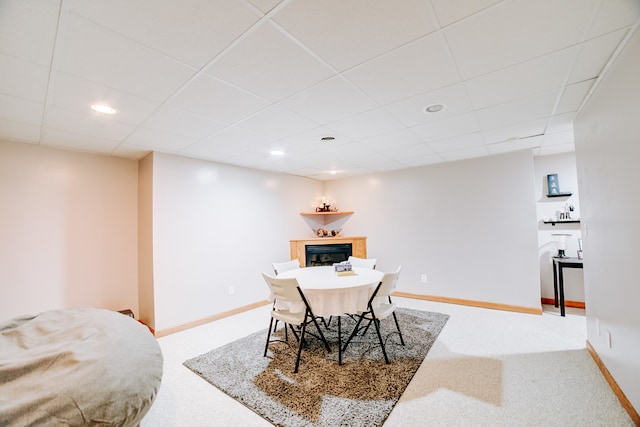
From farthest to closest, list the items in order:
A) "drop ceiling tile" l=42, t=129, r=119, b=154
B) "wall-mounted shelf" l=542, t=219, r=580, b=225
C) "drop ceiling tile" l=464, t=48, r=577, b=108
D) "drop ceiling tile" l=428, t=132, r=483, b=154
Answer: "wall-mounted shelf" l=542, t=219, r=580, b=225 → "drop ceiling tile" l=428, t=132, r=483, b=154 → "drop ceiling tile" l=42, t=129, r=119, b=154 → "drop ceiling tile" l=464, t=48, r=577, b=108

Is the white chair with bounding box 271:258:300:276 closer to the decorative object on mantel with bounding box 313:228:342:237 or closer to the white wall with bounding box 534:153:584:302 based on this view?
the decorative object on mantel with bounding box 313:228:342:237

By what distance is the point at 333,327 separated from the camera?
11.2 ft

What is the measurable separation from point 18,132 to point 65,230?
1165mm

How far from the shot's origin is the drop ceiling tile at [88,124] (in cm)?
223

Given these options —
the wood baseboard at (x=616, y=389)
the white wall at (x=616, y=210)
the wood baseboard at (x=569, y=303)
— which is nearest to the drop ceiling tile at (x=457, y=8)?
the white wall at (x=616, y=210)

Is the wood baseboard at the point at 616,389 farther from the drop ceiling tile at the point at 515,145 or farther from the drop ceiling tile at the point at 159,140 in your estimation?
the drop ceiling tile at the point at 159,140

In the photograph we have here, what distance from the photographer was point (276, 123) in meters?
2.57

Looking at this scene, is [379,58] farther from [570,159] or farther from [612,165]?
[570,159]

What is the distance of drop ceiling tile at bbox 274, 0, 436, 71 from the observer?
1.19 meters

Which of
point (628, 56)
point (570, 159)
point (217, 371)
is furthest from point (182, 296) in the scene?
point (570, 159)

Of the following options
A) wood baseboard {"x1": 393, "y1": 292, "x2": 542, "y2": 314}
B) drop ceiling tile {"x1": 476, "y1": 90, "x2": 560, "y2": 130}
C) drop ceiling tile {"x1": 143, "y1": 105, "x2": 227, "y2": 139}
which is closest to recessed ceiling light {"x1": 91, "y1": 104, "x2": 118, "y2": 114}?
drop ceiling tile {"x1": 143, "y1": 105, "x2": 227, "y2": 139}

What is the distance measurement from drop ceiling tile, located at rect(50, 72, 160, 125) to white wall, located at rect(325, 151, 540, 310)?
13.3ft

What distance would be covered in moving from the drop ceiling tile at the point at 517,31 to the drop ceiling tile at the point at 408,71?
8cm

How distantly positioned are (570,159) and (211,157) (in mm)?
5466
